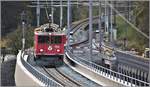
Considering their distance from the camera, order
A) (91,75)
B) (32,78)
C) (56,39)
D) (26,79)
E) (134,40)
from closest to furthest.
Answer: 1. (32,78)
2. (26,79)
3. (91,75)
4. (56,39)
5. (134,40)

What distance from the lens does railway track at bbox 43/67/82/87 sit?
33.2 m

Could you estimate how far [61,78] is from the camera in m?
36.9

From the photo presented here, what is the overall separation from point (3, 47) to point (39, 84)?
1729 inches

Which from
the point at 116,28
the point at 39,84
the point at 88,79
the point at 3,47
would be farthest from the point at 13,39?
the point at 39,84

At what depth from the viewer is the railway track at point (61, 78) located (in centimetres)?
3323

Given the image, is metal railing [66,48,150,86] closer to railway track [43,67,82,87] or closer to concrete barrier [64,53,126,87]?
concrete barrier [64,53,126,87]

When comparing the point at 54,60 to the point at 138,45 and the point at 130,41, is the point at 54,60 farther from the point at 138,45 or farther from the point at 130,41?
the point at 130,41

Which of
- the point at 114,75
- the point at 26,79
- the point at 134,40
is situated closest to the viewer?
the point at 26,79

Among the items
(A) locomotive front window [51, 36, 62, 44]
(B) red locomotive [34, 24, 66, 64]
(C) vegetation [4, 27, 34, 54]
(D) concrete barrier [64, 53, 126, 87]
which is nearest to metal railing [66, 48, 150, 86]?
(D) concrete barrier [64, 53, 126, 87]

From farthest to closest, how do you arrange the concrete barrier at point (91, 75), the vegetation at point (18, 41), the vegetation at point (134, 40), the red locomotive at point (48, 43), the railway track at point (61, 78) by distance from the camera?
the vegetation at point (18, 41), the vegetation at point (134, 40), the red locomotive at point (48, 43), the railway track at point (61, 78), the concrete barrier at point (91, 75)

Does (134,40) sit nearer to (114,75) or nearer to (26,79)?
(114,75)

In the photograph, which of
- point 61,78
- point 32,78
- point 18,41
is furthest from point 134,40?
point 32,78

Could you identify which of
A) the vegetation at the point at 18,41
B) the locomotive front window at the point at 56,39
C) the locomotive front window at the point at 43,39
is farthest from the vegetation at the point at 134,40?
the locomotive front window at the point at 43,39

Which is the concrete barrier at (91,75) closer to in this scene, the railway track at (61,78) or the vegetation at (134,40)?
the railway track at (61,78)
